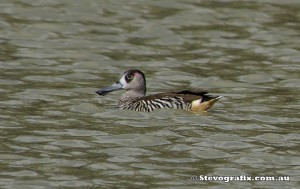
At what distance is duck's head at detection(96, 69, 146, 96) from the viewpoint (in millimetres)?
16906

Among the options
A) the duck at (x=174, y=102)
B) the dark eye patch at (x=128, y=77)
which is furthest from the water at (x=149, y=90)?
the dark eye patch at (x=128, y=77)

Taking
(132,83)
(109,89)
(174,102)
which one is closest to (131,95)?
(132,83)

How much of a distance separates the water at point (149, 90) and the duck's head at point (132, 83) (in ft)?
0.66

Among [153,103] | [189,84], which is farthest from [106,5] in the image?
[153,103]

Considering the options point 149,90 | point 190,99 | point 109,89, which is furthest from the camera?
point 149,90

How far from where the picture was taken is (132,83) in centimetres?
1692

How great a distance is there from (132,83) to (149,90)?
1.30 meters

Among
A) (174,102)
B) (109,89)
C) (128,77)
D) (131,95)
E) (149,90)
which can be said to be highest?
(149,90)

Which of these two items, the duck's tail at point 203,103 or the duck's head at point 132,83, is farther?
the duck's head at point 132,83

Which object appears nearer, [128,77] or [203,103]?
[203,103]

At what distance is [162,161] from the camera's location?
1385 cm

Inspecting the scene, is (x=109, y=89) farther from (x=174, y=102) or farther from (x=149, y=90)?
(x=149, y=90)

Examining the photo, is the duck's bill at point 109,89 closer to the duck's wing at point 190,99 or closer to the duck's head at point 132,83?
the duck's head at point 132,83

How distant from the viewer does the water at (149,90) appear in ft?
44.5
